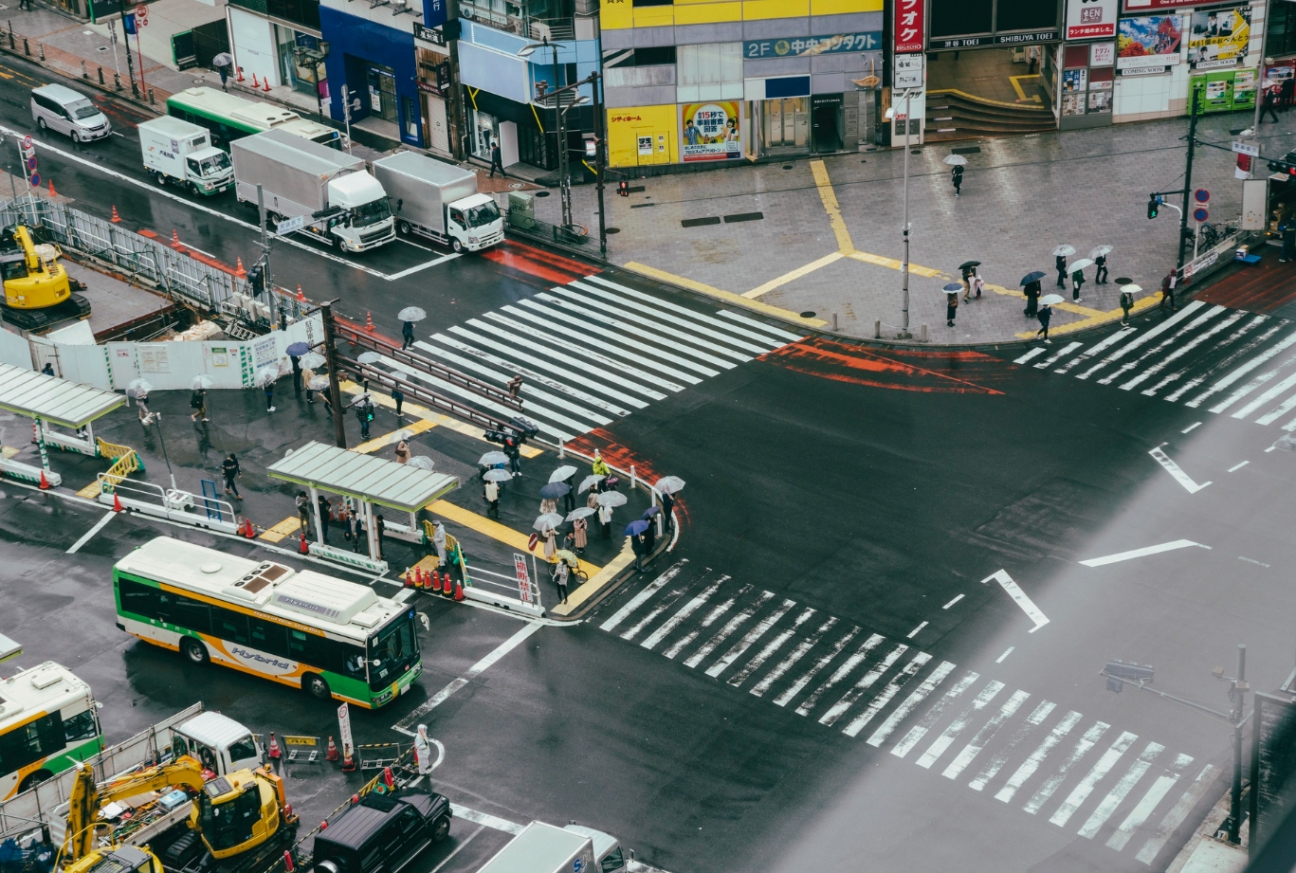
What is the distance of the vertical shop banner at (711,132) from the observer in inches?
3041

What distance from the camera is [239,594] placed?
4528cm

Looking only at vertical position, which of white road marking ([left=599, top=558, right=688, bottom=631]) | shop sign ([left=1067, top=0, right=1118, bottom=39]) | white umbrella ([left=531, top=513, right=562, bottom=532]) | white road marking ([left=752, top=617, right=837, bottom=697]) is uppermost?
shop sign ([left=1067, top=0, right=1118, bottom=39])

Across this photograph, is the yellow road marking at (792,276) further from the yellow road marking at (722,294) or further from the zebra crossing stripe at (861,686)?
the zebra crossing stripe at (861,686)

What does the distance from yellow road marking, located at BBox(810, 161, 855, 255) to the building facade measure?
6.46 ft

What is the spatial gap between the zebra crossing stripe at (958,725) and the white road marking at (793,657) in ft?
16.8

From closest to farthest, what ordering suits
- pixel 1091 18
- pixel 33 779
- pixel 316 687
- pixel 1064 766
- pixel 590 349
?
pixel 1064 766 < pixel 33 779 < pixel 316 687 < pixel 590 349 < pixel 1091 18

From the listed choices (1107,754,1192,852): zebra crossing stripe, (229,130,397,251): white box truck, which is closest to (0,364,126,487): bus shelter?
(229,130,397,251): white box truck

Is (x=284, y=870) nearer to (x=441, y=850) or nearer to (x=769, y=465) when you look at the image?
(x=441, y=850)

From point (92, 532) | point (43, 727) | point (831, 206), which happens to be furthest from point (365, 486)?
point (831, 206)

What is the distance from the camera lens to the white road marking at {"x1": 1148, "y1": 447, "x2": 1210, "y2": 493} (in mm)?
52581

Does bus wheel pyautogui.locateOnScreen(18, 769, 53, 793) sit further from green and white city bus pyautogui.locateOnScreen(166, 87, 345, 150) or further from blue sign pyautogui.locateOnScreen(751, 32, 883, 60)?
blue sign pyautogui.locateOnScreen(751, 32, 883, 60)

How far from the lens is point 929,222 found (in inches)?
2837

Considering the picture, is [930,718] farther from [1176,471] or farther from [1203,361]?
[1203,361]

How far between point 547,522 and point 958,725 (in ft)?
48.6
